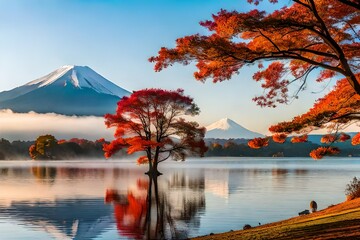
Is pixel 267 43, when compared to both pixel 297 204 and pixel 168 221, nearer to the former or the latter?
pixel 168 221

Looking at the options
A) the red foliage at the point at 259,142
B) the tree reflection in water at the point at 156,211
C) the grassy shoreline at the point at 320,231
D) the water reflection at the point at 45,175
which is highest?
the red foliage at the point at 259,142

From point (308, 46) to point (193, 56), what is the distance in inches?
130

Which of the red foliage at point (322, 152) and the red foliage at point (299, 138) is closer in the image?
the red foliage at point (322, 152)

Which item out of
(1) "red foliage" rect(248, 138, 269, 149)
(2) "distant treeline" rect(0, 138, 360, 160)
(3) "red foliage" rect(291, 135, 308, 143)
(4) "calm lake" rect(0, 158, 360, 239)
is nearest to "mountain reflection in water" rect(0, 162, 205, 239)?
(4) "calm lake" rect(0, 158, 360, 239)

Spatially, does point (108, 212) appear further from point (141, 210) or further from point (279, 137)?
point (279, 137)

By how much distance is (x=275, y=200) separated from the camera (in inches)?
939

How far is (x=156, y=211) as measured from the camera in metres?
20.3

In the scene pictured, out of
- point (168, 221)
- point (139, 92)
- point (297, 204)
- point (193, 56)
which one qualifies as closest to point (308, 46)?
point (193, 56)

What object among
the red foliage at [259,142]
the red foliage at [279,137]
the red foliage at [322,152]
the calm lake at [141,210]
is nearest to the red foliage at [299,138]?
the red foliage at [322,152]

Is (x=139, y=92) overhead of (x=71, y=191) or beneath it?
overhead

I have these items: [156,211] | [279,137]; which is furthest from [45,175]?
[279,137]

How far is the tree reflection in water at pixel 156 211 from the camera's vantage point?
619 inches

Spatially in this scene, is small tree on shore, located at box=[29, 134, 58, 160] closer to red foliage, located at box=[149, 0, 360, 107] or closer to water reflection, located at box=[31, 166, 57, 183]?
water reflection, located at box=[31, 166, 57, 183]

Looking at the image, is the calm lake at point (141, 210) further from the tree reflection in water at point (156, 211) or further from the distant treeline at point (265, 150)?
the distant treeline at point (265, 150)
